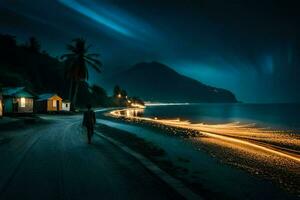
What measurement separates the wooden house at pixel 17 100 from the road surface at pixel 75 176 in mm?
38104

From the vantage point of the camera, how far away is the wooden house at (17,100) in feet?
165

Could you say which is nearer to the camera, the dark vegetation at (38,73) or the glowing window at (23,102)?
the glowing window at (23,102)

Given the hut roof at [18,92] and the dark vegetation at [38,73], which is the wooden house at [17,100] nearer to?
the hut roof at [18,92]

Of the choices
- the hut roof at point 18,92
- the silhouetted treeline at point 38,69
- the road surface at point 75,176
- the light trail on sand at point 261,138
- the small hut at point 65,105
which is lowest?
the light trail on sand at point 261,138

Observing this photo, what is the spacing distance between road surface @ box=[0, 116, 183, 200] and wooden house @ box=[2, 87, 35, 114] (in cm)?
3810

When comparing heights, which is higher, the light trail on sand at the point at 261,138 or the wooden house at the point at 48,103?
the wooden house at the point at 48,103

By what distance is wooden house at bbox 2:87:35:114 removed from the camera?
5016 centimetres

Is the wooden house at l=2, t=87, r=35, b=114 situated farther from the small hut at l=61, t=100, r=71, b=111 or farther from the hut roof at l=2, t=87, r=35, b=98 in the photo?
the small hut at l=61, t=100, r=71, b=111

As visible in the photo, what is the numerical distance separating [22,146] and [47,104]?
157 ft

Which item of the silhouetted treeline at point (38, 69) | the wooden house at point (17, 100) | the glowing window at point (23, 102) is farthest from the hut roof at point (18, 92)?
the silhouetted treeline at point (38, 69)

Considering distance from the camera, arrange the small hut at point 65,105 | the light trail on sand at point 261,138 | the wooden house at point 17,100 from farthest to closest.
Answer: the small hut at point 65,105 < the wooden house at point 17,100 < the light trail on sand at point 261,138

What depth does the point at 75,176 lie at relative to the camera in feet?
31.6

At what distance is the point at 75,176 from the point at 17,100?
148 feet

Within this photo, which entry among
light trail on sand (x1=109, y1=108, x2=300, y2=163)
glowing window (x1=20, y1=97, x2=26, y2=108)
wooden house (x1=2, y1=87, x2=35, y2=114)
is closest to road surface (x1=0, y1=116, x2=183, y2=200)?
light trail on sand (x1=109, y1=108, x2=300, y2=163)
